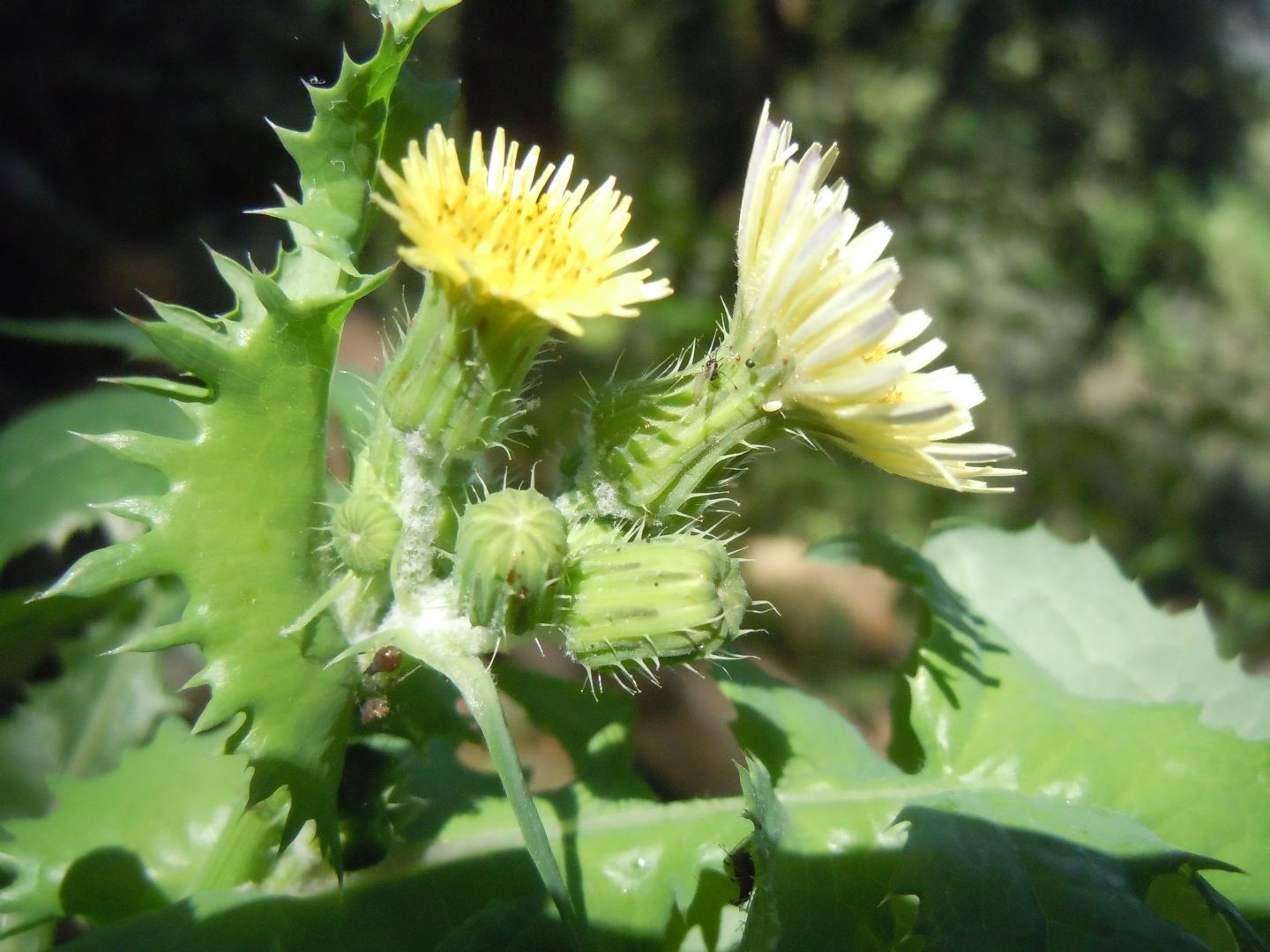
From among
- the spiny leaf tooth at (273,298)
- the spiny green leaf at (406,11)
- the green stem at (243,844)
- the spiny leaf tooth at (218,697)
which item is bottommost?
the green stem at (243,844)

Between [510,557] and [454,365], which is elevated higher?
[454,365]

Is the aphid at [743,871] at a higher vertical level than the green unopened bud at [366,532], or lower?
lower

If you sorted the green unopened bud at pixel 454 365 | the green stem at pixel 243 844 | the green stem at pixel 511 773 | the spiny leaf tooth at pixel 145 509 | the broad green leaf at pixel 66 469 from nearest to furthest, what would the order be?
the green stem at pixel 511 773 → the spiny leaf tooth at pixel 145 509 → the green unopened bud at pixel 454 365 → the green stem at pixel 243 844 → the broad green leaf at pixel 66 469

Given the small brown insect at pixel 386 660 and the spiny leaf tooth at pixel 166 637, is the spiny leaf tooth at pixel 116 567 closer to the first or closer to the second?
the spiny leaf tooth at pixel 166 637

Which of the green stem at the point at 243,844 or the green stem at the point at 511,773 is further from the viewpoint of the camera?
the green stem at the point at 243,844

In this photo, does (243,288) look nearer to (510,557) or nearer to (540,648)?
(510,557)

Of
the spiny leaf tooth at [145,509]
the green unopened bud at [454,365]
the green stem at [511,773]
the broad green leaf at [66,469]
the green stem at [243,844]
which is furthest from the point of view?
the broad green leaf at [66,469]

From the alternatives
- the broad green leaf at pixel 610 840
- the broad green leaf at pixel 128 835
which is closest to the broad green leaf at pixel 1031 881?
the broad green leaf at pixel 610 840

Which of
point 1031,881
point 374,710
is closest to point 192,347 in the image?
point 374,710
